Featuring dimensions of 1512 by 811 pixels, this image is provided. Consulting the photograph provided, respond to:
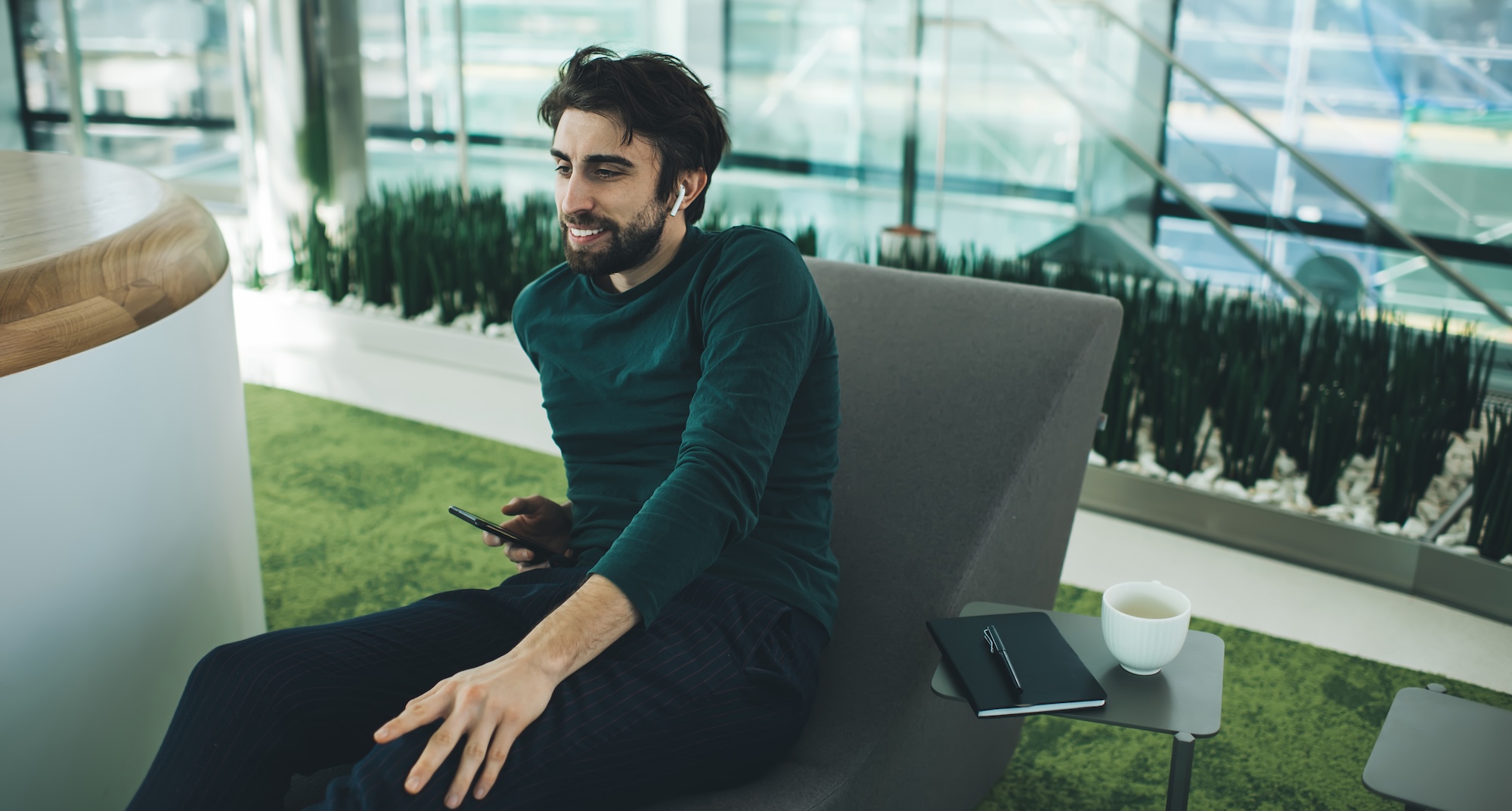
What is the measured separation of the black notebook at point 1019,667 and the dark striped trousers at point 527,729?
7.8 inches

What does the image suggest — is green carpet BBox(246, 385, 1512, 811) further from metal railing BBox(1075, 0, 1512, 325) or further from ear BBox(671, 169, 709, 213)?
metal railing BBox(1075, 0, 1512, 325)

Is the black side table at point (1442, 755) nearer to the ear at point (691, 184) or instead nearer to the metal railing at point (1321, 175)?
the ear at point (691, 184)

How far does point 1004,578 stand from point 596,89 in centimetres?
81

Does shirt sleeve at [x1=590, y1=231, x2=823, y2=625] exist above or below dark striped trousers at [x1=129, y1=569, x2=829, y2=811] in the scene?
above

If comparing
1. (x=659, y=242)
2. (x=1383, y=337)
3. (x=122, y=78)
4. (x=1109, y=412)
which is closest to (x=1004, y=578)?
(x=659, y=242)

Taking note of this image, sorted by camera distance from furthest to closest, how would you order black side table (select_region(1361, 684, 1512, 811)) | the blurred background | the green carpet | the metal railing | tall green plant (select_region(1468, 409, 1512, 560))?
the blurred background, the metal railing, tall green plant (select_region(1468, 409, 1512, 560)), the green carpet, black side table (select_region(1361, 684, 1512, 811))

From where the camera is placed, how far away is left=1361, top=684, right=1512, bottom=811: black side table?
38.5 inches

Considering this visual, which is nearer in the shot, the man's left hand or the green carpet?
the man's left hand

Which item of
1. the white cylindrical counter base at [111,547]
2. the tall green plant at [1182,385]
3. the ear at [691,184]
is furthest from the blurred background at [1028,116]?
the white cylindrical counter base at [111,547]

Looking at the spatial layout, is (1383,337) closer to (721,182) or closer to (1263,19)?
(1263,19)

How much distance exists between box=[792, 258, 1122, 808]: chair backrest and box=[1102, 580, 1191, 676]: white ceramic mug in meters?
0.29

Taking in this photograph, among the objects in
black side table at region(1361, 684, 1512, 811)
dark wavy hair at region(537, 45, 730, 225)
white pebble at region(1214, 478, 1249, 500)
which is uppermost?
dark wavy hair at region(537, 45, 730, 225)

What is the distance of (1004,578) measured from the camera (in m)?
1.55

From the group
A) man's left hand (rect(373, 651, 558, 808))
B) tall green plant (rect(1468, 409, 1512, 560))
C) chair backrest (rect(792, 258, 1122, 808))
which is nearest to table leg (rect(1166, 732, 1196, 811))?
chair backrest (rect(792, 258, 1122, 808))
